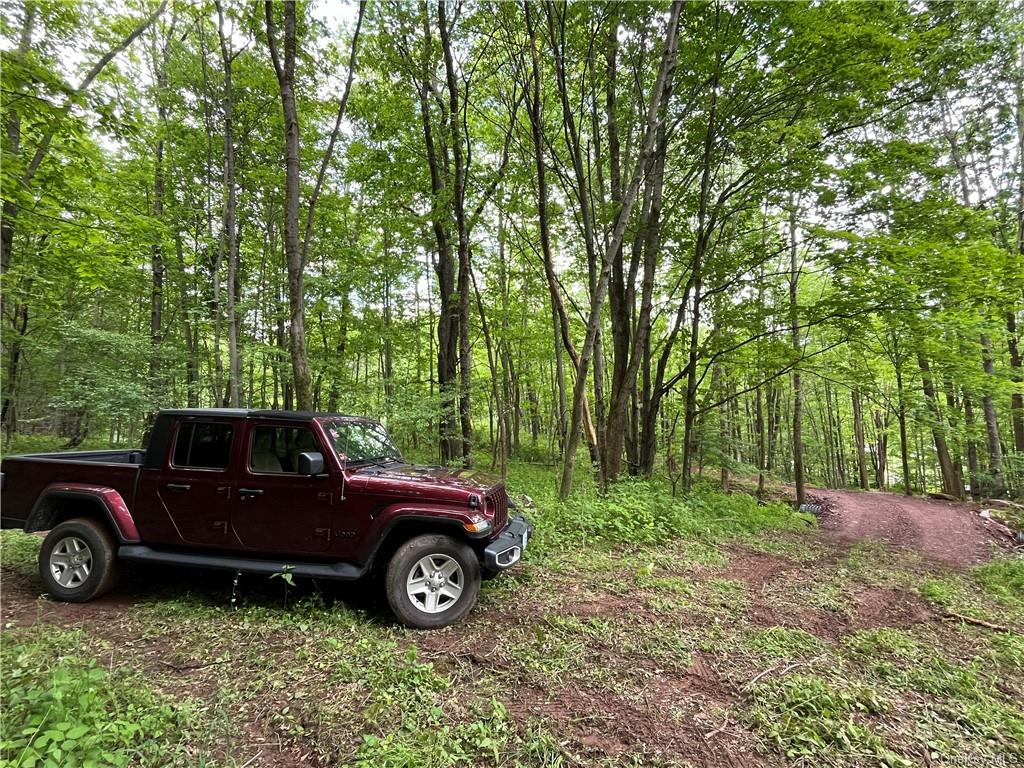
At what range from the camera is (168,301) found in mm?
13852

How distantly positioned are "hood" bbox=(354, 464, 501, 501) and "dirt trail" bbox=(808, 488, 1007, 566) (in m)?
7.71

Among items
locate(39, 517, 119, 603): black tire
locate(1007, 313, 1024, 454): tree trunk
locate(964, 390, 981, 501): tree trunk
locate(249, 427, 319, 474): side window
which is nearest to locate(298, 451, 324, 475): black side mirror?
locate(249, 427, 319, 474): side window

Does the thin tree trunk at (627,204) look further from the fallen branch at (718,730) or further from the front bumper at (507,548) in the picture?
the fallen branch at (718,730)

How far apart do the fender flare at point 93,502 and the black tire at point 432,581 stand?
2548mm

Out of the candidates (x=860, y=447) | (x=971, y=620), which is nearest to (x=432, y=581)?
(x=971, y=620)

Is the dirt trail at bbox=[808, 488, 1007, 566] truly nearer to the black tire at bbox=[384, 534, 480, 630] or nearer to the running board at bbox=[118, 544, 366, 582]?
the black tire at bbox=[384, 534, 480, 630]

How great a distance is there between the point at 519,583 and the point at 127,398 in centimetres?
1061

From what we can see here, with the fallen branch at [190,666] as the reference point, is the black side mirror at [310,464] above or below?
above

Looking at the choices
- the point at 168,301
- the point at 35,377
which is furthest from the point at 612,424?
the point at 35,377

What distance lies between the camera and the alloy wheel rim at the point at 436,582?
3.62m

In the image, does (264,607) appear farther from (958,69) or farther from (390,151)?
(958,69)

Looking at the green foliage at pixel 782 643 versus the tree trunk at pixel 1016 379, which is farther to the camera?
the tree trunk at pixel 1016 379

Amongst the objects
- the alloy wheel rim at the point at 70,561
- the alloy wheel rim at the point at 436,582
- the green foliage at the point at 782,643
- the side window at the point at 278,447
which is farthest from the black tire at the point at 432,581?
the alloy wheel rim at the point at 70,561

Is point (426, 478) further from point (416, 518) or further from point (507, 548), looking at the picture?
point (507, 548)
